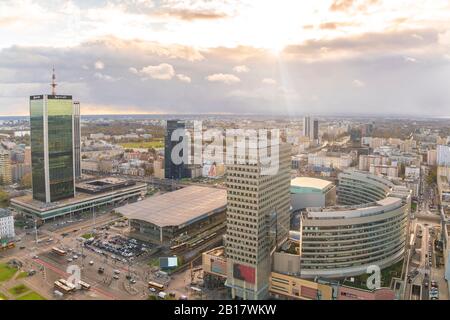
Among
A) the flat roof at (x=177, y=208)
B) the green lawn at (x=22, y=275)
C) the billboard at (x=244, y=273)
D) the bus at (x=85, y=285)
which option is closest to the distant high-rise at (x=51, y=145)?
the flat roof at (x=177, y=208)

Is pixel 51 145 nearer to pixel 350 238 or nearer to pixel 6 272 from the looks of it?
pixel 6 272

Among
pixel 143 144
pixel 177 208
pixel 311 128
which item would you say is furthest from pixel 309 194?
pixel 143 144

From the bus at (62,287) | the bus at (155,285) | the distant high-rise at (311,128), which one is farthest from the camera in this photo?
the distant high-rise at (311,128)

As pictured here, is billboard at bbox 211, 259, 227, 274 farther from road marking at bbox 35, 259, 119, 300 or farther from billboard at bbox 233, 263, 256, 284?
road marking at bbox 35, 259, 119, 300

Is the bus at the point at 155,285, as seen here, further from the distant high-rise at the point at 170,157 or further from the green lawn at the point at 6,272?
the distant high-rise at the point at 170,157

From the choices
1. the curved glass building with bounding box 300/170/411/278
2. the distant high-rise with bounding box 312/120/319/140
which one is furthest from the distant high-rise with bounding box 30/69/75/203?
the distant high-rise with bounding box 312/120/319/140

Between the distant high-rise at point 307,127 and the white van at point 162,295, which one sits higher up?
the distant high-rise at point 307,127
